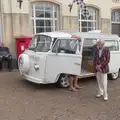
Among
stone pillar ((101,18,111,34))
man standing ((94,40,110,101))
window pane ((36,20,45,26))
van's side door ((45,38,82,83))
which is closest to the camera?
man standing ((94,40,110,101))

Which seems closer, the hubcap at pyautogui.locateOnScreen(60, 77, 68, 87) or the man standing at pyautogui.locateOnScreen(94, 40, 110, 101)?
the man standing at pyautogui.locateOnScreen(94, 40, 110, 101)

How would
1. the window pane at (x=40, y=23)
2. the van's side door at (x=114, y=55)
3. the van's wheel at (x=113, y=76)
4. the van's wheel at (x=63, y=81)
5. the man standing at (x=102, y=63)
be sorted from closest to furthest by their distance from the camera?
the man standing at (x=102, y=63) < the van's wheel at (x=63, y=81) < the van's side door at (x=114, y=55) < the van's wheel at (x=113, y=76) < the window pane at (x=40, y=23)

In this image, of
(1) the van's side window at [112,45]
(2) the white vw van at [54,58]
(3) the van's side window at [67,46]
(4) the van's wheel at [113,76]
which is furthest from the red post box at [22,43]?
(4) the van's wheel at [113,76]

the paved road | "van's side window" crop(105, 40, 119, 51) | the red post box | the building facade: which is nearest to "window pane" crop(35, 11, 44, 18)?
the building facade

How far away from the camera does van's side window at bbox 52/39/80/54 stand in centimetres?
771

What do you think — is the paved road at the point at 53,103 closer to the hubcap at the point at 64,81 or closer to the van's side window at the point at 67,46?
the hubcap at the point at 64,81

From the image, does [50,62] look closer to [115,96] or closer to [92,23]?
[115,96]

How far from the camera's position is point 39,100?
6773 millimetres

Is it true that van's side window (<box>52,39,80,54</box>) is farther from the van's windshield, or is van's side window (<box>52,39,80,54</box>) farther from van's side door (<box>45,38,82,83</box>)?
the van's windshield

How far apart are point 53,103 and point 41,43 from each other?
2312 millimetres

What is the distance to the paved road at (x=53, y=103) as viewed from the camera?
5.65 meters

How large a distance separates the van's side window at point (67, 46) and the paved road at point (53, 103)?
1279 millimetres

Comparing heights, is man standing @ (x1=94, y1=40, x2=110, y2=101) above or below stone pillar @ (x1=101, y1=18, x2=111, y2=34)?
below

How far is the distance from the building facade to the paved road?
4256mm
